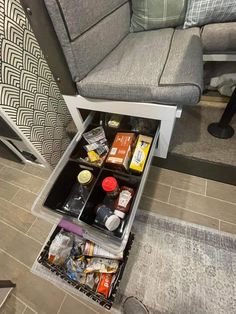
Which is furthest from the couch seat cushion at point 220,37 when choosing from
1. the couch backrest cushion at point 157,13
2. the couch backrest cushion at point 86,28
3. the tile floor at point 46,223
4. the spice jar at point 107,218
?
the spice jar at point 107,218

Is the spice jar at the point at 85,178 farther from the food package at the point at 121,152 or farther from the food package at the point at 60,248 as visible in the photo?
the food package at the point at 60,248

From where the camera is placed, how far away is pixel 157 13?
96 cm

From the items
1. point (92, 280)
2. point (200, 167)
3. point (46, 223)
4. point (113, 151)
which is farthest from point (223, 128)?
point (46, 223)

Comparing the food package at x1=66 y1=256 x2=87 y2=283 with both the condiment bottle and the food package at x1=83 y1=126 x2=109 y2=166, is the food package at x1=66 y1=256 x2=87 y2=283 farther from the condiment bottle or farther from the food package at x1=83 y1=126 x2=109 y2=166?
the food package at x1=83 y1=126 x2=109 y2=166

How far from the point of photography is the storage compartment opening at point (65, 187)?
31.2 inches

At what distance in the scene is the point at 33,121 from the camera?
3.10ft

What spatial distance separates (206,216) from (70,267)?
0.75 metres

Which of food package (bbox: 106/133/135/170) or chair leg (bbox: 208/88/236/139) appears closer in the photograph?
food package (bbox: 106/133/135/170)

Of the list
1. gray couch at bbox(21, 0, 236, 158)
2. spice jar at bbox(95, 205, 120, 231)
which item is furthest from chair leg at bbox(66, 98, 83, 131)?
spice jar at bbox(95, 205, 120, 231)

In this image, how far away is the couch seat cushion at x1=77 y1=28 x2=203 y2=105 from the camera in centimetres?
67

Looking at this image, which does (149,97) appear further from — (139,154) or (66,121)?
(66,121)

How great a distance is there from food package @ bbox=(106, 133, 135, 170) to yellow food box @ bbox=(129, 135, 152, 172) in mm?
31

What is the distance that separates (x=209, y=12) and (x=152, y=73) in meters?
0.54

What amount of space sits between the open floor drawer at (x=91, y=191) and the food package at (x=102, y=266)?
0.15 m
